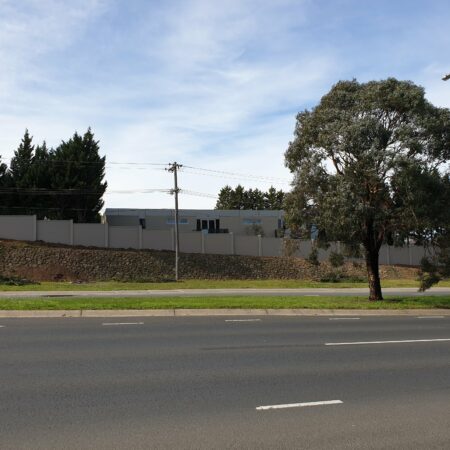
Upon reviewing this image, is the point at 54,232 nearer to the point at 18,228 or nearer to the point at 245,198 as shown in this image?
the point at 18,228

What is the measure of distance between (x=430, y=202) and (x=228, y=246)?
37628 millimetres

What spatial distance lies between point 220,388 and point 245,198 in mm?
96907

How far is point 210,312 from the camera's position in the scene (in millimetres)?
16344

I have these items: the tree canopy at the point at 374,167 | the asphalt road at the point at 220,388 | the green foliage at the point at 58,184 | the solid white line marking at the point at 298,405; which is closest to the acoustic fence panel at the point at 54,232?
the green foliage at the point at 58,184

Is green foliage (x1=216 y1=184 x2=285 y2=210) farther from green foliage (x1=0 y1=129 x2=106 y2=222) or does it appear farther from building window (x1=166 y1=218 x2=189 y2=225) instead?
green foliage (x1=0 y1=129 x2=106 y2=222)

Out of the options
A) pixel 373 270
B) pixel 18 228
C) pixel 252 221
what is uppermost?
pixel 252 221

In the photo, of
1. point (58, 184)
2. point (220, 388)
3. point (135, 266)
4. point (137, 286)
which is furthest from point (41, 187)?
point (220, 388)

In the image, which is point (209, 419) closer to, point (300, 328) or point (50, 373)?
point (50, 373)

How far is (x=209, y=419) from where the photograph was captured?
5719 millimetres

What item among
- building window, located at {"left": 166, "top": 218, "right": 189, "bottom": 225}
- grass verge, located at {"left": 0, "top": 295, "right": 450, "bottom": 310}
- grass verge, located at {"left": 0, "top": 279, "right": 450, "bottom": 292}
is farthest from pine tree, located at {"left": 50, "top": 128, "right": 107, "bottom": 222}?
grass verge, located at {"left": 0, "top": 295, "right": 450, "bottom": 310}

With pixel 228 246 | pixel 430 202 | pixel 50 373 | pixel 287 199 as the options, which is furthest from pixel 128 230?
pixel 50 373

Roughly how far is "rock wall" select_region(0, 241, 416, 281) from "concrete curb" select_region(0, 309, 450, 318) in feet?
79.3

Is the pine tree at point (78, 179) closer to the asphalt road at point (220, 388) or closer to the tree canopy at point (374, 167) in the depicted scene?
the tree canopy at point (374, 167)

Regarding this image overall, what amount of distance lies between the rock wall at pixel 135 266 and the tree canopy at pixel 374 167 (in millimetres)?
23402
